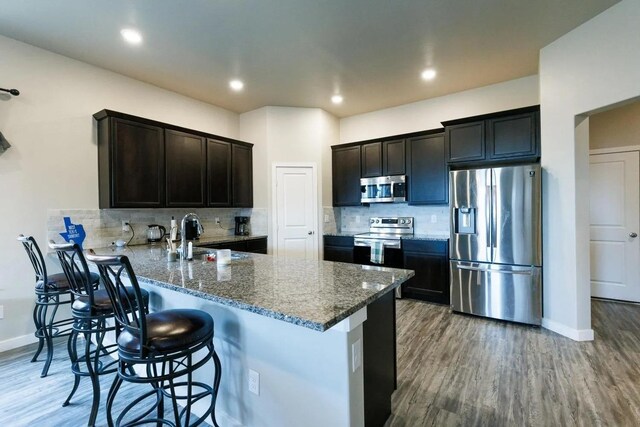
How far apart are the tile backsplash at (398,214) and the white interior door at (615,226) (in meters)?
2.01

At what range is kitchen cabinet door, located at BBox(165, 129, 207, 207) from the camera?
→ 393 cm

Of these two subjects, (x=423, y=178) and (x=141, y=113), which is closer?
(x=141, y=113)

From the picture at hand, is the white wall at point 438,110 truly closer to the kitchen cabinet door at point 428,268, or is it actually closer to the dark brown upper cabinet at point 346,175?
the dark brown upper cabinet at point 346,175

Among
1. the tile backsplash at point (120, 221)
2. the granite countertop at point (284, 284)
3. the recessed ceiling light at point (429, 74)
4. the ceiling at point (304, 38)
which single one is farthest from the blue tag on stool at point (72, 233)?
the recessed ceiling light at point (429, 74)

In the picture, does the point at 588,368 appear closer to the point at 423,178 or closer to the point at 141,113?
the point at 423,178

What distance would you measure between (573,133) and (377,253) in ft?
8.51

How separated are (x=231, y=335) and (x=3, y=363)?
100 inches

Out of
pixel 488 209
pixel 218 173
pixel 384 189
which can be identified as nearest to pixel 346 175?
pixel 384 189

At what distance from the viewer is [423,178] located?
14.6 ft

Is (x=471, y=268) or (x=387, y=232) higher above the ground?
(x=387, y=232)

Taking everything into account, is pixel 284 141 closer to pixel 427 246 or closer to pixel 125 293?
pixel 427 246

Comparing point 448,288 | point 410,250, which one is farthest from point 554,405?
point 410,250

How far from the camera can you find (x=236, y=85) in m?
4.11

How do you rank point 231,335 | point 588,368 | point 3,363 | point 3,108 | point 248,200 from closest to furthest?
point 231,335 → point 588,368 → point 3,363 → point 3,108 → point 248,200
